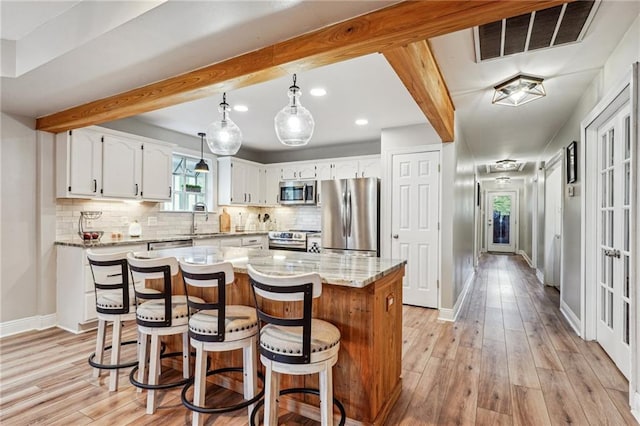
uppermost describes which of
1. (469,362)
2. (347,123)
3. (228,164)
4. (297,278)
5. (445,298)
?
(347,123)

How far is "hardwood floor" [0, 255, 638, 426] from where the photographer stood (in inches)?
78.1

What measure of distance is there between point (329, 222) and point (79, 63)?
3.45 metres

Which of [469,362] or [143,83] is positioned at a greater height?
[143,83]

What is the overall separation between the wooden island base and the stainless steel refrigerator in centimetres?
253

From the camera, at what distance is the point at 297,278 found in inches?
59.3

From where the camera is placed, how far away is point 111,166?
12.7ft

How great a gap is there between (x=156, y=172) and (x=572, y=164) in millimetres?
5194

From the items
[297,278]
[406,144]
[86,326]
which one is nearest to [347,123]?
[406,144]

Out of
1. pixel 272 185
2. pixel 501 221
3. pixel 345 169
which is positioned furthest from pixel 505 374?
pixel 501 221

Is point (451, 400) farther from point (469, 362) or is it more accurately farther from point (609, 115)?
point (609, 115)

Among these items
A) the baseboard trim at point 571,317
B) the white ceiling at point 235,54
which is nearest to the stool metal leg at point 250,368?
the white ceiling at point 235,54

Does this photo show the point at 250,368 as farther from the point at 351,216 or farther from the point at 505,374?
the point at 351,216

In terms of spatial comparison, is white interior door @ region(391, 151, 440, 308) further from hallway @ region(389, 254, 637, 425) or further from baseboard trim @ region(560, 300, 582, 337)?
baseboard trim @ region(560, 300, 582, 337)

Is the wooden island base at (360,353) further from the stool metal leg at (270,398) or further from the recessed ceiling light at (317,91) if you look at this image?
the recessed ceiling light at (317,91)
